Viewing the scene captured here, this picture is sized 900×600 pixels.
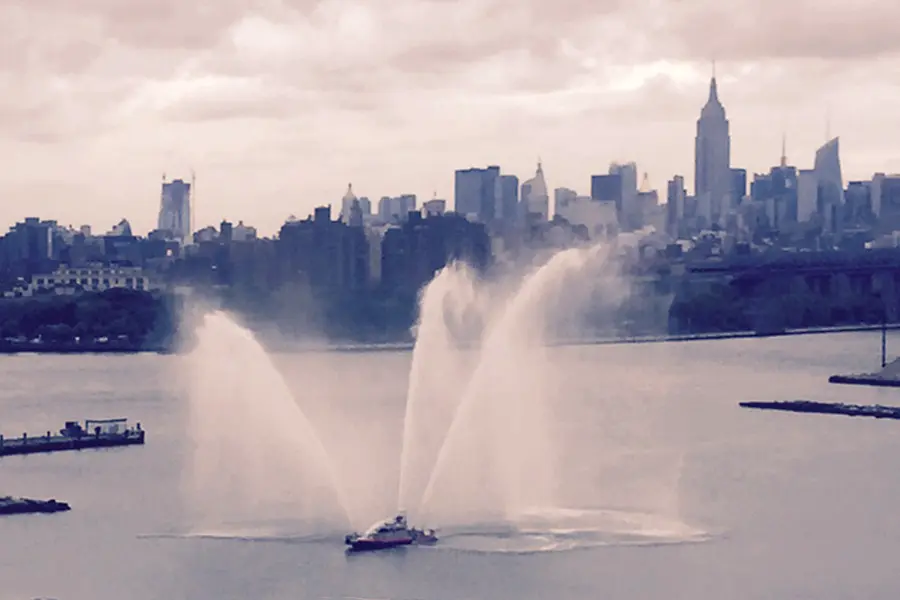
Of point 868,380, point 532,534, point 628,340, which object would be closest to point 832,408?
point 868,380

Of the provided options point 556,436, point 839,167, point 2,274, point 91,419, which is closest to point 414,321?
point 2,274

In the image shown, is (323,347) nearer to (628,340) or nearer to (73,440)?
(628,340)

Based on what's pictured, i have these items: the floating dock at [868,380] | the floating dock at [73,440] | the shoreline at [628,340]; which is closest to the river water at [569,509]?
the floating dock at [73,440]

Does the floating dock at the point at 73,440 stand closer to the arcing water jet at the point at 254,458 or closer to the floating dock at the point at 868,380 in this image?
the arcing water jet at the point at 254,458

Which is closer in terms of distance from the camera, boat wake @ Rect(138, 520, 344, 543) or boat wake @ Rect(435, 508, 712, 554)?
boat wake @ Rect(435, 508, 712, 554)

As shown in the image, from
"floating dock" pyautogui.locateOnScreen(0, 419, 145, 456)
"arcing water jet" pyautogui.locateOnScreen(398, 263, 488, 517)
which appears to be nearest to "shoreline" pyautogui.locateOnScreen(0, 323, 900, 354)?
"arcing water jet" pyautogui.locateOnScreen(398, 263, 488, 517)

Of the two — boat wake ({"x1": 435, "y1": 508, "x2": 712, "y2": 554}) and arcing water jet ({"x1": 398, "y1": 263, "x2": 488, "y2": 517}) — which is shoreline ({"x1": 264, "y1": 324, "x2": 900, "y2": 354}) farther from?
boat wake ({"x1": 435, "y1": 508, "x2": 712, "y2": 554})
